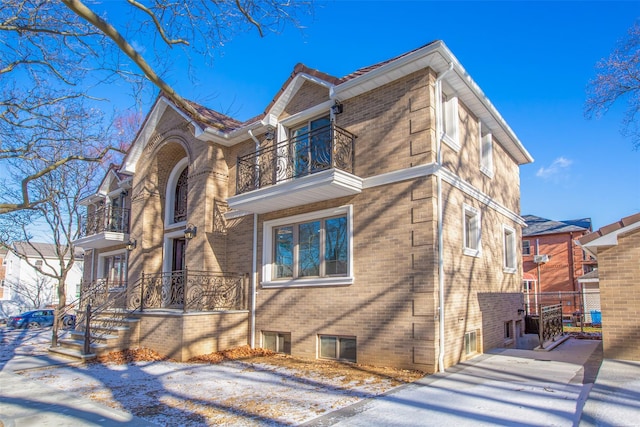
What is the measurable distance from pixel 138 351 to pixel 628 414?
10.1 m

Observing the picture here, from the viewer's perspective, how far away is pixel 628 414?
5094 millimetres

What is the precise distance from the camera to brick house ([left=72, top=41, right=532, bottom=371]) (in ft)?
29.0

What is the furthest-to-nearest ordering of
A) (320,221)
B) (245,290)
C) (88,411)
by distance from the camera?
(245,290) < (320,221) < (88,411)

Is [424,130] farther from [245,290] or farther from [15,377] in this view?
[15,377]

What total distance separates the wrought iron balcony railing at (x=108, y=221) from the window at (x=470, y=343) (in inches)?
530

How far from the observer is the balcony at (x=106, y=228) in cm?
1692

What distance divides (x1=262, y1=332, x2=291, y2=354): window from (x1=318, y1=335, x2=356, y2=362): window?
1148 millimetres

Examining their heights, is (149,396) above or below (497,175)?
below

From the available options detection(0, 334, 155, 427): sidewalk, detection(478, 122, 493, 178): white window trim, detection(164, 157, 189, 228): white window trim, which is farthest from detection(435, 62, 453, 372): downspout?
detection(164, 157, 189, 228): white window trim

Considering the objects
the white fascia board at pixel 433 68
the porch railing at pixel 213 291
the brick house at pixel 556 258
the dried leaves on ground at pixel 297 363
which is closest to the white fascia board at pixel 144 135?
the porch railing at pixel 213 291

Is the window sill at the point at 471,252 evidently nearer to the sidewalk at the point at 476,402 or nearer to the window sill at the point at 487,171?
the window sill at the point at 487,171

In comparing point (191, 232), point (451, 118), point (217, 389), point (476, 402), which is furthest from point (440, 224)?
point (191, 232)

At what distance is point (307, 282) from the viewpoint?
10.4 m

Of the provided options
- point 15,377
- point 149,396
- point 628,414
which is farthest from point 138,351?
point 628,414
